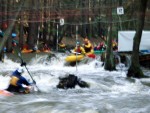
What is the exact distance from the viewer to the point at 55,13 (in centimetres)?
3591

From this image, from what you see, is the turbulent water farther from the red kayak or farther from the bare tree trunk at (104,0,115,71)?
the bare tree trunk at (104,0,115,71)

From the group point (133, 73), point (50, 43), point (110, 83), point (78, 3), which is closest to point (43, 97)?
point (110, 83)

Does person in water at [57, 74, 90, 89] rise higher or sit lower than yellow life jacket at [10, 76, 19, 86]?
lower

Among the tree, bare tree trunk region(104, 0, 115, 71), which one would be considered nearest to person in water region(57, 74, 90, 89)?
the tree

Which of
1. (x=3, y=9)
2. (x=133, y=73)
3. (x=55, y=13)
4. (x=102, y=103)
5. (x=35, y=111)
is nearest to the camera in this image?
(x=35, y=111)

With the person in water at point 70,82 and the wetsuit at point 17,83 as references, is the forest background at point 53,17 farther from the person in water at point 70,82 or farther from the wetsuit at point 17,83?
the wetsuit at point 17,83

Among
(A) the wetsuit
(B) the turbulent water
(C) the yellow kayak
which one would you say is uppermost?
(A) the wetsuit

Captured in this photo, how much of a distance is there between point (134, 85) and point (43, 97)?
4770mm

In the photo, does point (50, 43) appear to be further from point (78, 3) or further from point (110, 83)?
point (110, 83)

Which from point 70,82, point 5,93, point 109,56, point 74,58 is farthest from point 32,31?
point 5,93

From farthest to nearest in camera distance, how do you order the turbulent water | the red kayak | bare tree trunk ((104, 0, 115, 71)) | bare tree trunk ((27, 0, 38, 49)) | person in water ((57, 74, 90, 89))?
1. bare tree trunk ((27, 0, 38, 49))
2. bare tree trunk ((104, 0, 115, 71))
3. person in water ((57, 74, 90, 89))
4. the red kayak
5. the turbulent water

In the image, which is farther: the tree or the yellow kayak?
the yellow kayak

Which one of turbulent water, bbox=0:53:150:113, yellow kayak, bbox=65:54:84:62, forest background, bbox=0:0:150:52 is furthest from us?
forest background, bbox=0:0:150:52

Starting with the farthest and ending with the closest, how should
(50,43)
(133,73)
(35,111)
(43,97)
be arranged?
(50,43)
(133,73)
(43,97)
(35,111)
